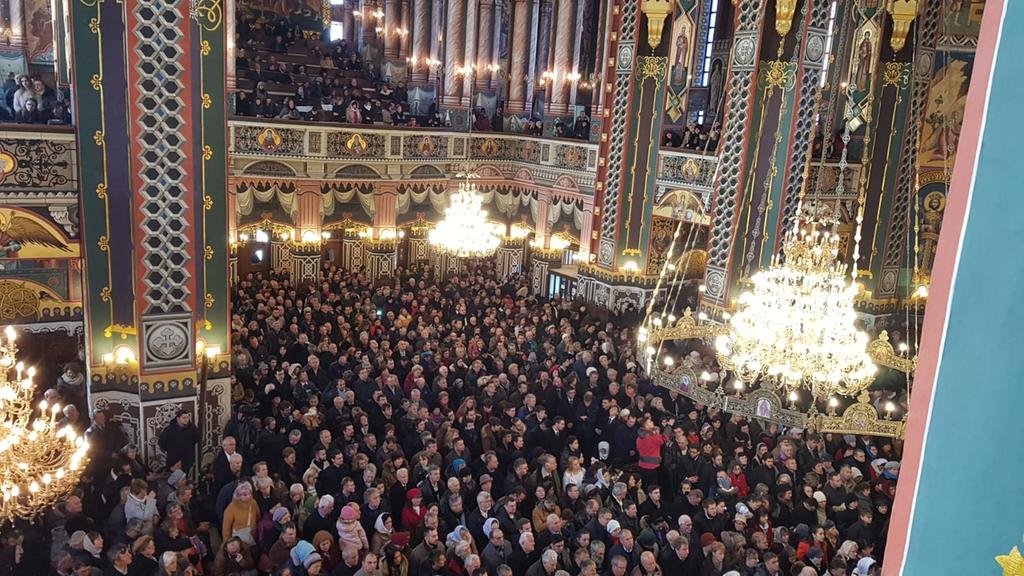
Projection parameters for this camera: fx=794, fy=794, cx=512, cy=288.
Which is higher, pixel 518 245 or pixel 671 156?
pixel 671 156

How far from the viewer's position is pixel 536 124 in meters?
19.7

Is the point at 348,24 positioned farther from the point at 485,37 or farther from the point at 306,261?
the point at 306,261

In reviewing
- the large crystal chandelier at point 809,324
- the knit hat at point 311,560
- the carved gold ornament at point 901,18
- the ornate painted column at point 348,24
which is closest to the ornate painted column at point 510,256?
the ornate painted column at point 348,24

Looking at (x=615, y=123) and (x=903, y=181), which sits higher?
(x=615, y=123)

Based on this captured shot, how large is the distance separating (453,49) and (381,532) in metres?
15.6

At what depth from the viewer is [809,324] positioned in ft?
24.6

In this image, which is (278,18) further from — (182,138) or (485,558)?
(485,558)

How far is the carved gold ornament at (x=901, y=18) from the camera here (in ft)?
45.9

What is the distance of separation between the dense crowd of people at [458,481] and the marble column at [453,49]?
29.6 feet

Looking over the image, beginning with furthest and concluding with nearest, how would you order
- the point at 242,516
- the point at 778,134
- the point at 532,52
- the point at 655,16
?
the point at 532,52
the point at 655,16
the point at 778,134
the point at 242,516

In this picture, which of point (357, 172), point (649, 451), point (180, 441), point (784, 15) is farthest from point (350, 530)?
point (357, 172)

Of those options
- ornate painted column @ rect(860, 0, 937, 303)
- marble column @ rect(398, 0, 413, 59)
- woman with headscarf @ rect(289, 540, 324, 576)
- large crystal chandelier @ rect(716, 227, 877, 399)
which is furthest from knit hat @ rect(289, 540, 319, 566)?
marble column @ rect(398, 0, 413, 59)

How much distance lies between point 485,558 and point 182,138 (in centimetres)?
557

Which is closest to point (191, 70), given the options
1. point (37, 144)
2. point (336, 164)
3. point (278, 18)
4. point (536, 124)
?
point (37, 144)
